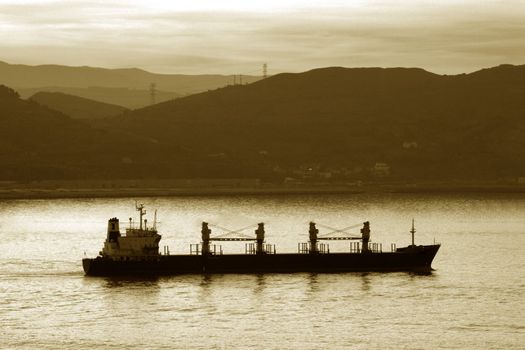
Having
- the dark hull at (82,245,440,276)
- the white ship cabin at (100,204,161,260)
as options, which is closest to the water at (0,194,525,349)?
the dark hull at (82,245,440,276)

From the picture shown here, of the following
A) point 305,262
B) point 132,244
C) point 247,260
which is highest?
point 132,244

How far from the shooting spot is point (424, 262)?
105312mm

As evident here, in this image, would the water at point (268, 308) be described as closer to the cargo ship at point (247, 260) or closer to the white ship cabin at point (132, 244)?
the cargo ship at point (247, 260)

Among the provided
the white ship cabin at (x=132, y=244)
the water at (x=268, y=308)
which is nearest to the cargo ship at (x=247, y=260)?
the white ship cabin at (x=132, y=244)

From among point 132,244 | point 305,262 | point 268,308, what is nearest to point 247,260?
point 305,262

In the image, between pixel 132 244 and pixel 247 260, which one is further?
pixel 247 260

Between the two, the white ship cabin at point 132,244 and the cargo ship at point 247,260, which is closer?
the white ship cabin at point 132,244

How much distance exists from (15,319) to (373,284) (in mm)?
29445

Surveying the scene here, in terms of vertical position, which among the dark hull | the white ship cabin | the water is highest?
the white ship cabin

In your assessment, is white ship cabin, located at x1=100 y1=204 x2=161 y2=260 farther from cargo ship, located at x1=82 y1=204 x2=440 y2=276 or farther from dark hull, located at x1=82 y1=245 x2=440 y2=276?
dark hull, located at x1=82 y1=245 x2=440 y2=276

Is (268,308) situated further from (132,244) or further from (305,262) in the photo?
(132,244)

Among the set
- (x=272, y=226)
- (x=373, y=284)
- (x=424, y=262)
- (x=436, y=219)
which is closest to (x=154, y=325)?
(x=373, y=284)

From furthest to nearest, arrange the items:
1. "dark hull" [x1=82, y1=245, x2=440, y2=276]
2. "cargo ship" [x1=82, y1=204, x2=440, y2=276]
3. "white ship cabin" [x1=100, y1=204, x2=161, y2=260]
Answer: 1. "dark hull" [x1=82, y1=245, x2=440, y2=276]
2. "cargo ship" [x1=82, y1=204, x2=440, y2=276]
3. "white ship cabin" [x1=100, y1=204, x2=161, y2=260]

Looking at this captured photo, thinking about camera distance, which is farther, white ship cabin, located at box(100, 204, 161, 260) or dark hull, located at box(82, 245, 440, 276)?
dark hull, located at box(82, 245, 440, 276)
